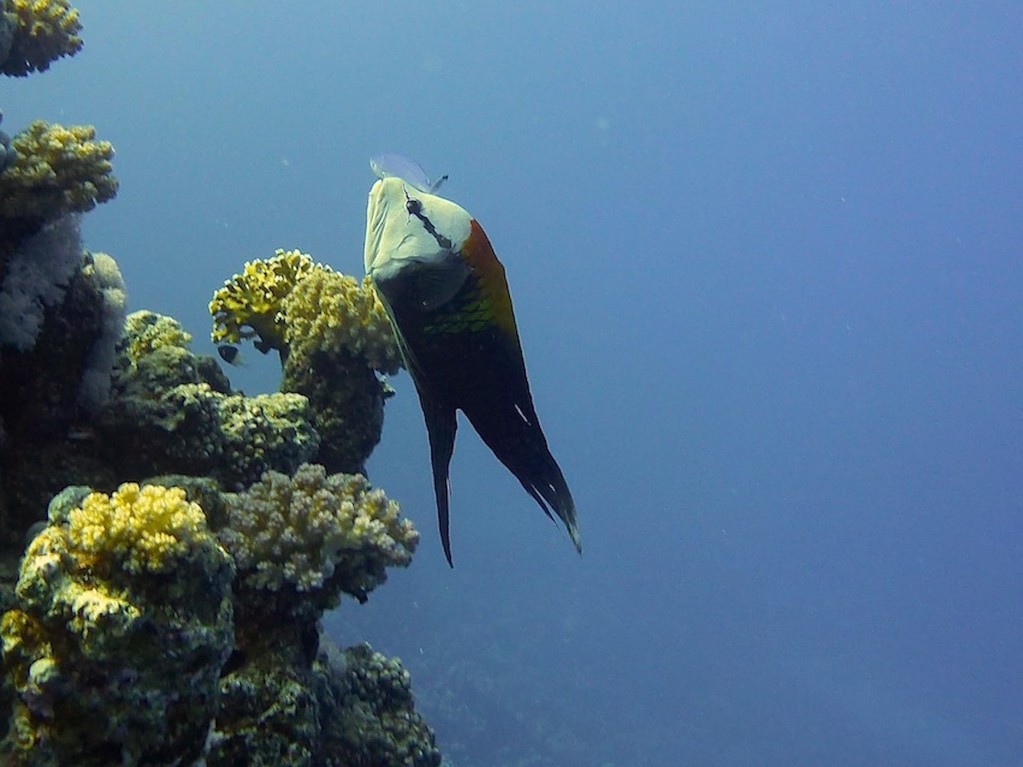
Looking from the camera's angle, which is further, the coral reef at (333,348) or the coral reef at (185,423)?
the coral reef at (333,348)

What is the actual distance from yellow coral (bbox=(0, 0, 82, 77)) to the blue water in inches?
879

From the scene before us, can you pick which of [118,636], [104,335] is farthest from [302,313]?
[118,636]

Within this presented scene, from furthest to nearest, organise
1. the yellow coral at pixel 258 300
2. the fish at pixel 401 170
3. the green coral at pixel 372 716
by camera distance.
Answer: the yellow coral at pixel 258 300 < the green coral at pixel 372 716 < the fish at pixel 401 170

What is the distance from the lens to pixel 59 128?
2.86 metres

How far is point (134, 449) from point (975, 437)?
487 feet

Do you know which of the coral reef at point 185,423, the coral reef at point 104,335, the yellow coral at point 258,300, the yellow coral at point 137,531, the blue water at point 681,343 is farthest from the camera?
the blue water at point 681,343

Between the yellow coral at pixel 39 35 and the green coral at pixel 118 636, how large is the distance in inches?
97.8

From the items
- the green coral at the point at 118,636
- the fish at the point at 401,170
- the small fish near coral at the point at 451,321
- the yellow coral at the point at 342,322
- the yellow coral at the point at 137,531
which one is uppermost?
the yellow coral at the point at 342,322

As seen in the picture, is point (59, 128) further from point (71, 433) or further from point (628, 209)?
point (628, 209)

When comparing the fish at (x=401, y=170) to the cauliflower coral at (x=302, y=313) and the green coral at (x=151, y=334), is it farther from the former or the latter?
the green coral at (x=151, y=334)

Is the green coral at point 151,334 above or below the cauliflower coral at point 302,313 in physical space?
below

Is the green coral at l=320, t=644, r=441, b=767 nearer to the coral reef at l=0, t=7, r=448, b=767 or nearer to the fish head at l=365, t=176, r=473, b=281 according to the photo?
the coral reef at l=0, t=7, r=448, b=767

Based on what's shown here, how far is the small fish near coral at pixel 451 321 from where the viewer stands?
2.67m

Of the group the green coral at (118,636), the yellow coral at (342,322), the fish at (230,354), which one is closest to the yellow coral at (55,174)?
the yellow coral at (342,322)
